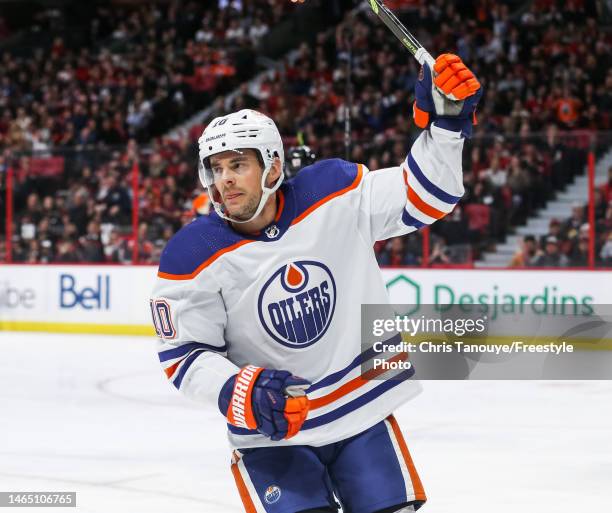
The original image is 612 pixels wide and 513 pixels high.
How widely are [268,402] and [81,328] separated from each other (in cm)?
949

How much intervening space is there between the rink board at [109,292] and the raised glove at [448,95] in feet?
24.5

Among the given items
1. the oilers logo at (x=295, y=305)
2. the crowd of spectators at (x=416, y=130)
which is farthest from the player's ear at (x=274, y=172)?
the crowd of spectators at (x=416, y=130)

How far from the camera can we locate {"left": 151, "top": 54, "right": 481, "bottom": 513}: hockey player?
2.76m

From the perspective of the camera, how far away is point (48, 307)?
472 inches

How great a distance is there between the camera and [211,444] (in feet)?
19.2

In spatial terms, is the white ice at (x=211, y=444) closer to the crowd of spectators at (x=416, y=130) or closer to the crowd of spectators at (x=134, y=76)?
the crowd of spectators at (x=416, y=130)

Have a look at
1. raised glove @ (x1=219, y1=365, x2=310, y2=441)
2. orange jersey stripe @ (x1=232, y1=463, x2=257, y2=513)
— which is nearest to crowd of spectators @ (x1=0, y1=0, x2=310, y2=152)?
orange jersey stripe @ (x1=232, y1=463, x2=257, y2=513)

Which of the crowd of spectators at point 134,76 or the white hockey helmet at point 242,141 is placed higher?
the crowd of spectators at point 134,76

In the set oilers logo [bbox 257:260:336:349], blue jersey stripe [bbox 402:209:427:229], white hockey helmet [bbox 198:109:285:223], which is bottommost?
oilers logo [bbox 257:260:336:349]

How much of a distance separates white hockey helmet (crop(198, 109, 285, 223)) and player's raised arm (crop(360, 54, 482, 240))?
26cm

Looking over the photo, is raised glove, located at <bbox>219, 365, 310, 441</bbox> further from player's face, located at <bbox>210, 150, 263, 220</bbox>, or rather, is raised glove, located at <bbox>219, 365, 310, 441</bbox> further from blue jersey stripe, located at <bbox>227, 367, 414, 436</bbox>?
player's face, located at <bbox>210, 150, 263, 220</bbox>

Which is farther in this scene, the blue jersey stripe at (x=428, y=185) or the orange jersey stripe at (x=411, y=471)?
the orange jersey stripe at (x=411, y=471)

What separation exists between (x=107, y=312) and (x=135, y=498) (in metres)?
7.17

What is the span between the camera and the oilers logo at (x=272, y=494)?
9.18ft
